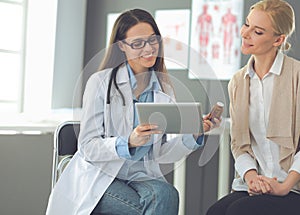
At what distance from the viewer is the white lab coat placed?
64.6 inches

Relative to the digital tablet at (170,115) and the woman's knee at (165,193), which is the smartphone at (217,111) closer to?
the digital tablet at (170,115)

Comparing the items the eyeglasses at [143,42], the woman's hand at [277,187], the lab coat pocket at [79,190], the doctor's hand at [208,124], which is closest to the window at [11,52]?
the lab coat pocket at [79,190]

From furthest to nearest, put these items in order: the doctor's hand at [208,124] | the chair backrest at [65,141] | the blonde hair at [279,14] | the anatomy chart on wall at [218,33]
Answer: the anatomy chart on wall at [218,33]
the chair backrest at [65,141]
the blonde hair at [279,14]
the doctor's hand at [208,124]

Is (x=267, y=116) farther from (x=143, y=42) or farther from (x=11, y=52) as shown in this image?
(x=11, y=52)

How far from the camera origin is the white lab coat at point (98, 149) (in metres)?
1.64

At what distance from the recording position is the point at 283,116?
169 cm

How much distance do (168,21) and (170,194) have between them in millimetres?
2459

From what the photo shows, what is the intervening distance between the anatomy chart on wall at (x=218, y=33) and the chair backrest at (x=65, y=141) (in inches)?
77.8

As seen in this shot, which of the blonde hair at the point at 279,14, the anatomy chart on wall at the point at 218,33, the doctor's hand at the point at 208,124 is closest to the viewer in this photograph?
the doctor's hand at the point at 208,124

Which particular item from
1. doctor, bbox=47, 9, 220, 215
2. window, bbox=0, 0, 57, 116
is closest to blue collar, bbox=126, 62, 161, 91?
doctor, bbox=47, 9, 220, 215

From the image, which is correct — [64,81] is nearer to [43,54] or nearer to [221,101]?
[43,54]

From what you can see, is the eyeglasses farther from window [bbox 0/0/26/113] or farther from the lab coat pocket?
window [bbox 0/0/26/113]

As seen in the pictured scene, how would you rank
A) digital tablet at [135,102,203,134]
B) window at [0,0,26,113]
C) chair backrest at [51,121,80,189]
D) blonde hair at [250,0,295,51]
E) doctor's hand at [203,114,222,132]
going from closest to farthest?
digital tablet at [135,102,203,134], doctor's hand at [203,114,222,132], blonde hair at [250,0,295,51], chair backrest at [51,121,80,189], window at [0,0,26,113]

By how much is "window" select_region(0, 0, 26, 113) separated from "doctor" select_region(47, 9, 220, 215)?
1.84m
